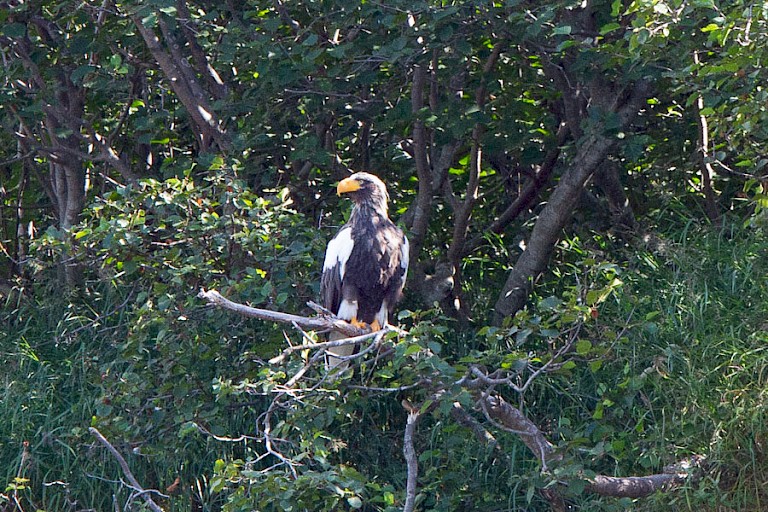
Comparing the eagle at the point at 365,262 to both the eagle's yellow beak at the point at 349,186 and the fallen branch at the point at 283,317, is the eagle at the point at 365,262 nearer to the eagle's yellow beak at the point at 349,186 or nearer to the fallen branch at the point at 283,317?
the eagle's yellow beak at the point at 349,186

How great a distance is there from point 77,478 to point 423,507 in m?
1.85

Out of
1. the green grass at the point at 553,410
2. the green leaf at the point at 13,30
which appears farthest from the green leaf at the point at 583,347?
the green leaf at the point at 13,30

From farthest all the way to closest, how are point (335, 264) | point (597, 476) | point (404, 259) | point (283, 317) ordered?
point (404, 259) < point (335, 264) < point (597, 476) < point (283, 317)

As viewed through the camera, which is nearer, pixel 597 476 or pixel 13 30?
pixel 597 476

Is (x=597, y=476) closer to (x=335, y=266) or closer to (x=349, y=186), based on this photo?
(x=335, y=266)

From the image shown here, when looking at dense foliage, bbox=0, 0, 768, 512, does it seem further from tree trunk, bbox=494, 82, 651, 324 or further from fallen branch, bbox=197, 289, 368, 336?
fallen branch, bbox=197, 289, 368, 336

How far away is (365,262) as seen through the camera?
192 inches

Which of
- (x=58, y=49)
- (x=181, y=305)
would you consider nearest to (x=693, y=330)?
(x=181, y=305)

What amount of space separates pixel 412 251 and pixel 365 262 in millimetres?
604

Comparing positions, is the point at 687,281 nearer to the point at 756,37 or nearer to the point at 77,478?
the point at 756,37

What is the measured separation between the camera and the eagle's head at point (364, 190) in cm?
499

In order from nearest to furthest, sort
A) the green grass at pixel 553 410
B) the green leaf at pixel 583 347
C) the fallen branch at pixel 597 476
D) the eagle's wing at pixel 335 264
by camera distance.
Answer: the green leaf at pixel 583 347, the fallen branch at pixel 597 476, the green grass at pixel 553 410, the eagle's wing at pixel 335 264

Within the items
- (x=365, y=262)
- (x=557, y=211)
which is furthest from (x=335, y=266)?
(x=557, y=211)

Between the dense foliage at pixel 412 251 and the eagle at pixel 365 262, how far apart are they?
15 centimetres
